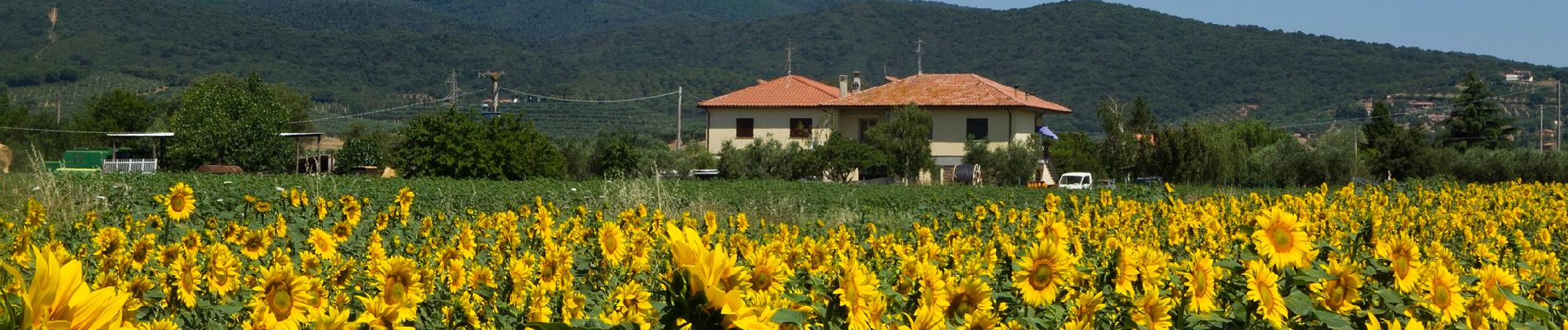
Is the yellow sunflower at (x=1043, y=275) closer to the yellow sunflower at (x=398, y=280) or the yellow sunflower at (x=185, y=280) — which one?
the yellow sunflower at (x=398, y=280)

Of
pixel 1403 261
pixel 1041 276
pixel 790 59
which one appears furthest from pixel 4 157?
pixel 1403 261

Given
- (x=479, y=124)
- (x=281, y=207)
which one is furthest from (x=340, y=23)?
(x=281, y=207)

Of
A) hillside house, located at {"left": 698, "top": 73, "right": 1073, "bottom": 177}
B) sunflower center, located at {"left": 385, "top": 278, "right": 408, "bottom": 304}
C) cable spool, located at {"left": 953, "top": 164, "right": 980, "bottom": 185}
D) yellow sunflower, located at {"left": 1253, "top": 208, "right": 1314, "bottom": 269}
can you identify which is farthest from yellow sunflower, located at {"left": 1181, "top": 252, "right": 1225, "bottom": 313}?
hillside house, located at {"left": 698, "top": 73, "right": 1073, "bottom": 177}

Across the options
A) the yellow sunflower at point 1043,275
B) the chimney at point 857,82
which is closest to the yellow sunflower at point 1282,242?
the yellow sunflower at point 1043,275

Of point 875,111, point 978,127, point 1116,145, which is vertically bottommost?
point 1116,145

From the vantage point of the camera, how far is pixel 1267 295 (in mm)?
3383

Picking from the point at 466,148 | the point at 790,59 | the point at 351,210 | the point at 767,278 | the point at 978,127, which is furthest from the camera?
the point at 790,59

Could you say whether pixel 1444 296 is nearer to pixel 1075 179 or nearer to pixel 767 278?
pixel 767 278

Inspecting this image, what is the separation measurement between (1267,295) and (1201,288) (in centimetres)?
28

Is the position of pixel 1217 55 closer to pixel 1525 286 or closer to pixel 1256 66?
pixel 1256 66

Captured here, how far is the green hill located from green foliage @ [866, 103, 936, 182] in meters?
53.4

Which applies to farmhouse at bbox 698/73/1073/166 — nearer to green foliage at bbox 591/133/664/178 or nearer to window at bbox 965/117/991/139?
window at bbox 965/117/991/139

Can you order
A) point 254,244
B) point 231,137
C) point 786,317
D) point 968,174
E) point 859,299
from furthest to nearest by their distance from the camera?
point 968,174 → point 231,137 → point 254,244 → point 859,299 → point 786,317

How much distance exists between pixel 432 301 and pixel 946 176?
1845 inches
